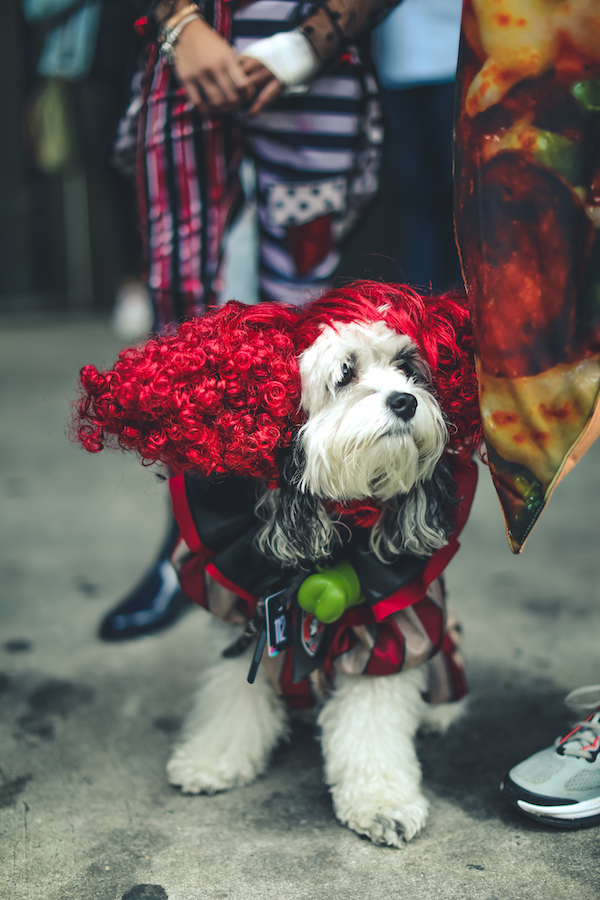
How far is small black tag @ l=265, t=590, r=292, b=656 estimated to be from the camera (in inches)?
45.3

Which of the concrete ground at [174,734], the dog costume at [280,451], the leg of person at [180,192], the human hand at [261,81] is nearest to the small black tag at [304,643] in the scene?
the dog costume at [280,451]

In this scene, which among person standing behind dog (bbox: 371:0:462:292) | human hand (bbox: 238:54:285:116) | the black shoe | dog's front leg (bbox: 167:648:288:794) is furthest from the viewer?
person standing behind dog (bbox: 371:0:462:292)

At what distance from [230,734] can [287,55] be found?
3.82 ft

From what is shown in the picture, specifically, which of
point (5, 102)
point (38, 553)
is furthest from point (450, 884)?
point (5, 102)

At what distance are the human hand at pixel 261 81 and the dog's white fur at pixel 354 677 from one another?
572 mm

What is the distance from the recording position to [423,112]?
2172mm

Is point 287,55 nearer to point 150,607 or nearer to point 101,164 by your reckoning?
point 101,164

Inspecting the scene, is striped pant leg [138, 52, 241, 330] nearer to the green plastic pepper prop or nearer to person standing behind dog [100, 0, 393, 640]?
person standing behind dog [100, 0, 393, 640]

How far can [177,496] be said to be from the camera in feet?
3.95

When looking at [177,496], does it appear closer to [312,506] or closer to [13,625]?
[312,506]

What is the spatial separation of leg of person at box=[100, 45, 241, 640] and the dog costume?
52 centimetres

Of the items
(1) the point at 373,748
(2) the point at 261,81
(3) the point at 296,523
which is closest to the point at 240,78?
(2) the point at 261,81

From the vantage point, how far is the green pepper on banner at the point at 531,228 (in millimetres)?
965

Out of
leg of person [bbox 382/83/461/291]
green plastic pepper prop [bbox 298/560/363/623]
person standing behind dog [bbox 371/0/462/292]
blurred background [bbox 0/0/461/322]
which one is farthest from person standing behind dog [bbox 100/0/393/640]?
green plastic pepper prop [bbox 298/560/363/623]
